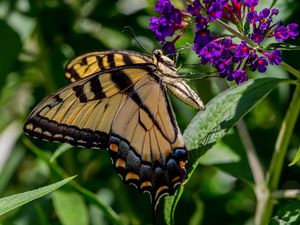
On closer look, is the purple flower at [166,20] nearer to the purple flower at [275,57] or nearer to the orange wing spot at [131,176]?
the purple flower at [275,57]

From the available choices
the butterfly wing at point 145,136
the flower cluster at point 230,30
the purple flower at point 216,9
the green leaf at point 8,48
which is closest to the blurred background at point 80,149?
the green leaf at point 8,48

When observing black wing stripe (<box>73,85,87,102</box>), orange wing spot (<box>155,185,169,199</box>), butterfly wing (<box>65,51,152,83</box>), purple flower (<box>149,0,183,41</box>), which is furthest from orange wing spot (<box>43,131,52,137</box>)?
purple flower (<box>149,0,183,41</box>)

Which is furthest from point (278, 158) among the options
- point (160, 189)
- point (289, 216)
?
point (160, 189)

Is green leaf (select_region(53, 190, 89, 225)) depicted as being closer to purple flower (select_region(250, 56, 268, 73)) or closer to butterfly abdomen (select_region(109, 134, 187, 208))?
butterfly abdomen (select_region(109, 134, 187, 208))

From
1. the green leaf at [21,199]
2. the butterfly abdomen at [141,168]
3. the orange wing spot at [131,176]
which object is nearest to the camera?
the green leaf at [21,199]

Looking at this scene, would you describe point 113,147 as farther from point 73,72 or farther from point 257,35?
point 257,35
